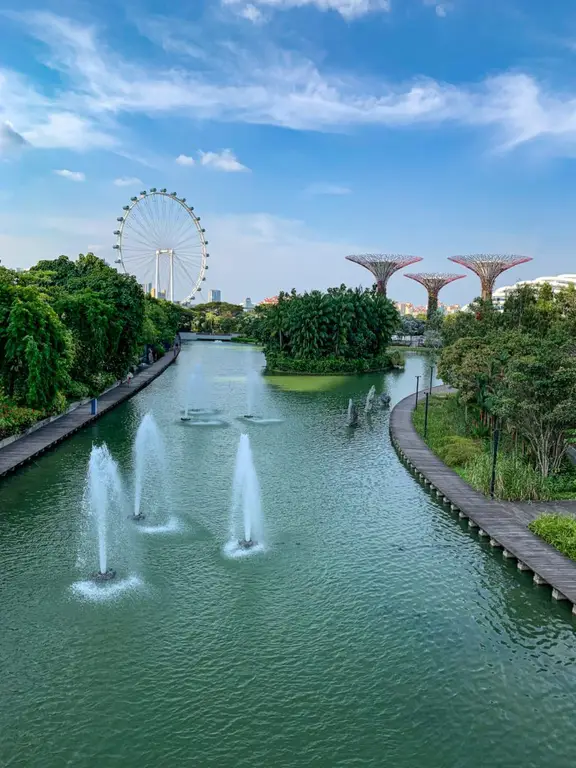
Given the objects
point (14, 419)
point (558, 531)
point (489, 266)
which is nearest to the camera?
point (558, 531)

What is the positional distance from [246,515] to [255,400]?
27827mm

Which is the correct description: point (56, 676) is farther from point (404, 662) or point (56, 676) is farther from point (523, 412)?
point (523, 412)

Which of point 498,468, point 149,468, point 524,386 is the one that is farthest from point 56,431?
point 524,386

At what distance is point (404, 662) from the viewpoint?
13.3 meters

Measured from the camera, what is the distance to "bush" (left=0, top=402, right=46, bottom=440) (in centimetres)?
2936

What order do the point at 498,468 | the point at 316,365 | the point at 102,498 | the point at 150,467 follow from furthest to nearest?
the point at 316,365 < the point at 150,467 < the point at 498,468 < the point at 102,498

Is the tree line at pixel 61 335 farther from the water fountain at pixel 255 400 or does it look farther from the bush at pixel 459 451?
the bush at pixel 459 451

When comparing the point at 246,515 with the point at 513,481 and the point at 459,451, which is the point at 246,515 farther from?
the point at 459,451

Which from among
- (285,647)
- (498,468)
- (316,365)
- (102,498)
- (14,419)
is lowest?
→ (285,647)

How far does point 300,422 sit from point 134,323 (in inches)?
646

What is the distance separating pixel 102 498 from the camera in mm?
21328

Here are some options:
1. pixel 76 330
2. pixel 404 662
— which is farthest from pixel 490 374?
pixel 76 330

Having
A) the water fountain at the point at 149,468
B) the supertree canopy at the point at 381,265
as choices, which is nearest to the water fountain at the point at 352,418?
the water fountain at the point at 149,468

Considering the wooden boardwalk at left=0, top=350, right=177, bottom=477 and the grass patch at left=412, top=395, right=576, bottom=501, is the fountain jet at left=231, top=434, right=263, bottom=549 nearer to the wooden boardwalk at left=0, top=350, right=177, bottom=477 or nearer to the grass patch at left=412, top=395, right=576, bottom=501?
the grass patch at left=412, top=395, right=576, bottom=501
